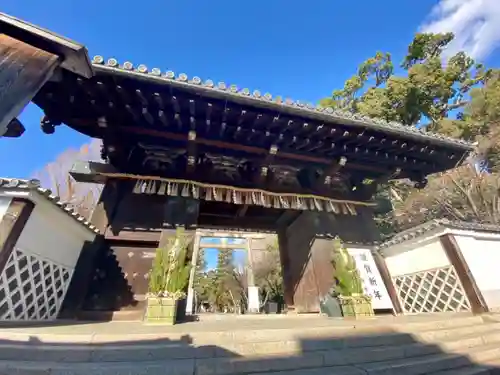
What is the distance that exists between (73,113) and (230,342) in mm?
4420

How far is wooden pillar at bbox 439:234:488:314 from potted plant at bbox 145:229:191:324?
5.62 meters

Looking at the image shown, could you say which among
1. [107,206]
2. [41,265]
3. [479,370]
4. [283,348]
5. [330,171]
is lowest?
[479,370]

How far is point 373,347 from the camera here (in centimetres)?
302

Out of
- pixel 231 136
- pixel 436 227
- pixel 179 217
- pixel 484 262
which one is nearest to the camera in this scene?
pixel 179 217

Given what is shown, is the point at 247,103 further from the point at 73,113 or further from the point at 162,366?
the point at 162,366

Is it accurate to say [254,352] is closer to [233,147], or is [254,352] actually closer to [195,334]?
[195,334]

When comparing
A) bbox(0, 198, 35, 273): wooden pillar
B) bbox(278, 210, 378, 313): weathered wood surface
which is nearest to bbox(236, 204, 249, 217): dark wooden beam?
bbox(278, 210, 378, 313): weathered wood surface

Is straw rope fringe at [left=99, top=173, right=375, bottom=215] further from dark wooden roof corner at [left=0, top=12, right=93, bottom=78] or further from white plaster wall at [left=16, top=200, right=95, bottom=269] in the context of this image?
dark wooden roof corner at [left=0, top=12, right=93, bottom=78]

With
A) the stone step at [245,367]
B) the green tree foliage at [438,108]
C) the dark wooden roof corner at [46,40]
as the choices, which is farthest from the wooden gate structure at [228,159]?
the green tree foliage at [438,108]

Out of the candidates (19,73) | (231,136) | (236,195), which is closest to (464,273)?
(236,195)

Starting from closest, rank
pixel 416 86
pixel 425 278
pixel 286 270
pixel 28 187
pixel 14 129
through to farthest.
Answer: pixel 14 129 → pixel 28 187 → pixel 425 278 → pixel 286 270 → pixel 416 86

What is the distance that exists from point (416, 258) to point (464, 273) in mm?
1047

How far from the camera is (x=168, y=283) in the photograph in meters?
3.88

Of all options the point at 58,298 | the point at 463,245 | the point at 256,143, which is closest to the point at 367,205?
the point at 463,245
